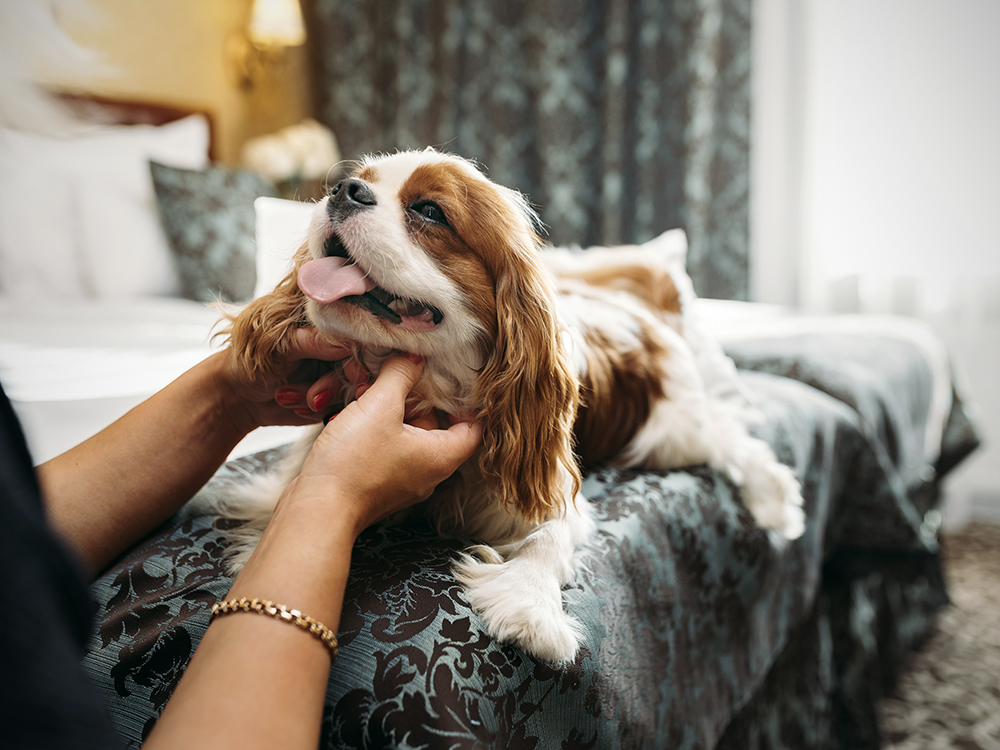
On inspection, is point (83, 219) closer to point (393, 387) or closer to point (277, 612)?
point (393, 387)

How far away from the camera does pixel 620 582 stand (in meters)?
0.82

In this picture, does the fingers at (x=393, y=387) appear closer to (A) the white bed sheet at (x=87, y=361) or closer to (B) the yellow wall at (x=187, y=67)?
(A) the white bed sheet at (x=87, y=361)

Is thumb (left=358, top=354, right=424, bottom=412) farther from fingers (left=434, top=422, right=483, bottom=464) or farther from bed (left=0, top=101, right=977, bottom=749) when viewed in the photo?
bed (left=0, top=101, right=977, bottom=749)

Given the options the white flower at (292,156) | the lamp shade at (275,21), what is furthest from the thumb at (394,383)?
the lamp shade at (275,21)

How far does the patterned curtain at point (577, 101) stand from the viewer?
370 centimetres

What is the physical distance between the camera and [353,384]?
2.74ft

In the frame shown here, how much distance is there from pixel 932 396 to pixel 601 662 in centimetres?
232

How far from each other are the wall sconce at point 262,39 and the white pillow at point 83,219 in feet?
4.32

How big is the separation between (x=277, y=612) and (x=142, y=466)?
380 millimetres

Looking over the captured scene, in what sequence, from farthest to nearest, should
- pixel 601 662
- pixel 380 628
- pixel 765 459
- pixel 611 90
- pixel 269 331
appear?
1. pixel 611 90
2. pixel 765 459
3. pixel 269 331
4. pixel 601 662
5. pixel 380 628

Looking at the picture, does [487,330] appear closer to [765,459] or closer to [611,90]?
[765,459]

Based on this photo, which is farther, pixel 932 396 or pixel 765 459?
pixel 932 396

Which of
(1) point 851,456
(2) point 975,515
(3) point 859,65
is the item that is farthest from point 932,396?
(3) point 859,65

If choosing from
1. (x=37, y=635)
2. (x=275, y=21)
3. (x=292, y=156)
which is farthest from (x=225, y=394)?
(x=275, y=21)
